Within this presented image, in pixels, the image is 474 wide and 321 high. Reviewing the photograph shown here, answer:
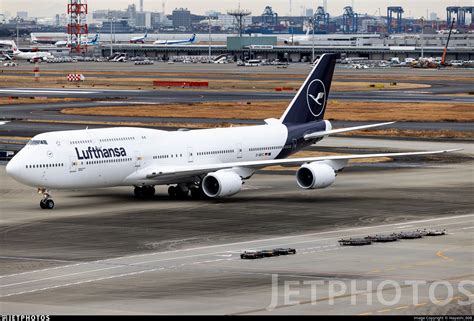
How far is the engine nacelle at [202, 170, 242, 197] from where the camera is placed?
216 ft

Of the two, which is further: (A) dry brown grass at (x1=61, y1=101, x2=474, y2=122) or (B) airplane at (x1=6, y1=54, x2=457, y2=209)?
(A) dry brown grass at (x1=61, y1=101, x2=474, y2=122)

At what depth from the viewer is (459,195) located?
228 feet

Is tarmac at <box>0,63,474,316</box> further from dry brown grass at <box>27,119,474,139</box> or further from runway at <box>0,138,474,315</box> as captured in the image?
dry brown grass at <box>27,119,474,139</box>

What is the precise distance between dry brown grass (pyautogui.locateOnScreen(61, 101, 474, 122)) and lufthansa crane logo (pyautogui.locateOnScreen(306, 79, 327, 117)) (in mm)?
46026

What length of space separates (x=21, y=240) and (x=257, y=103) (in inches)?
3812

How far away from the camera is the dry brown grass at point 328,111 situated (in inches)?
5044

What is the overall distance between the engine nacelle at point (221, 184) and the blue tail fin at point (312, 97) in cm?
1124

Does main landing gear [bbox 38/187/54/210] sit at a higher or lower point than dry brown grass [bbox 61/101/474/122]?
higher

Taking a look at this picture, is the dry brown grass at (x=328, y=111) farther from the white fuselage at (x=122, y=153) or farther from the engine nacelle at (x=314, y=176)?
the engine nacelle at (x=314, y=176)

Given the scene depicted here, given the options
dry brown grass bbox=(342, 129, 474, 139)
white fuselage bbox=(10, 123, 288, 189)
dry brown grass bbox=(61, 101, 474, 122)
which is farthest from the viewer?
dry brown grass bbox=(61, 101, 474, 122)

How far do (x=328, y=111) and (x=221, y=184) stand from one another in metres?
70.5

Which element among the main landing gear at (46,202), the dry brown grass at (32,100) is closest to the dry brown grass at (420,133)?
the main landing gear at (46,202)

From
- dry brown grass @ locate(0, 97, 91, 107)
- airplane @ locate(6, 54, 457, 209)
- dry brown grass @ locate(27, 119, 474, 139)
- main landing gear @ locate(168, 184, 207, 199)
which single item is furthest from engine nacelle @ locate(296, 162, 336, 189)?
dry brown grass @ locate(0, 97, 91, 107)

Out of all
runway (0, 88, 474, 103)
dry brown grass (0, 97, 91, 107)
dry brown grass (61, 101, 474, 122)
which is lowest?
runway (0, 88, 474, 103)
